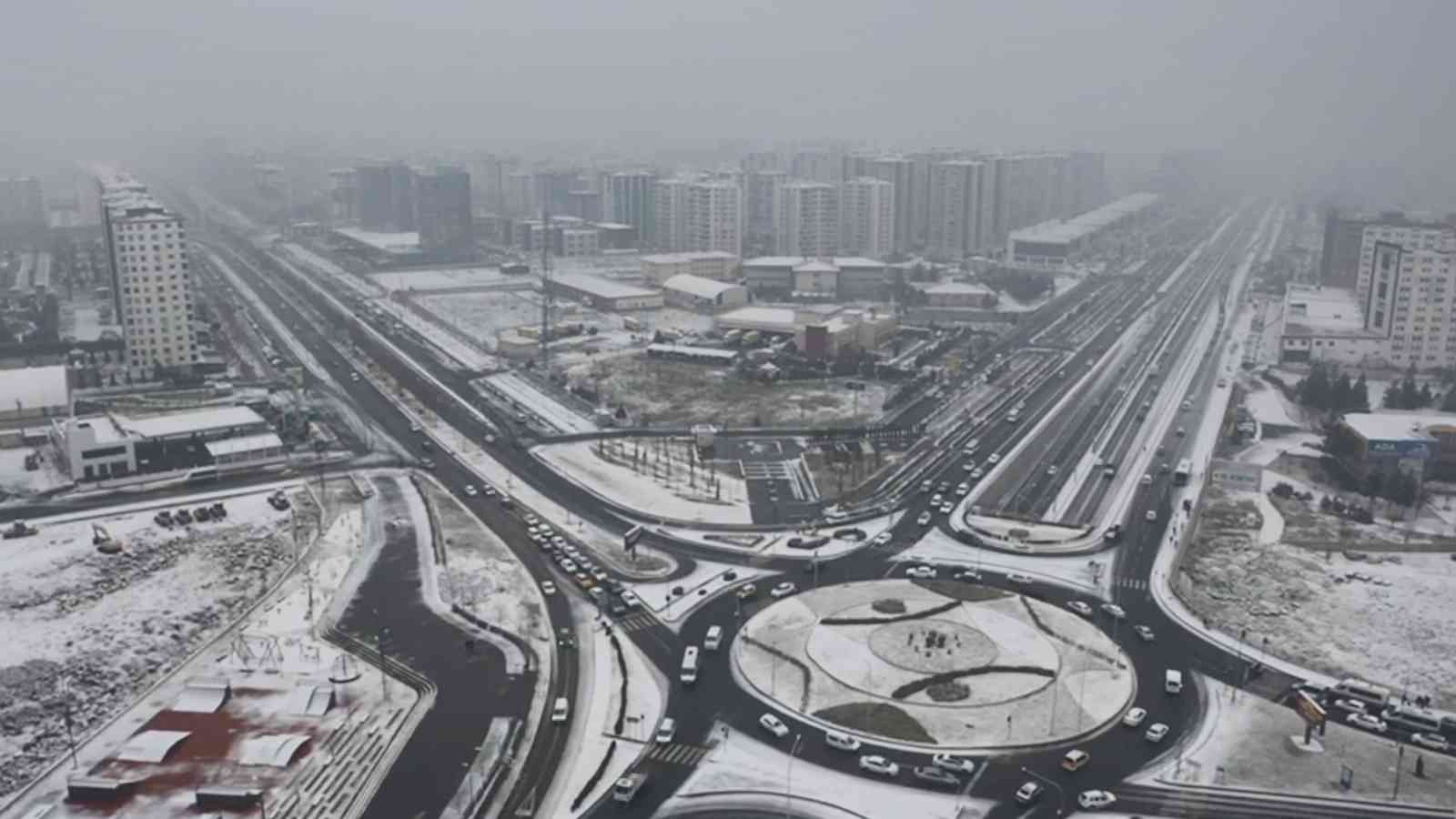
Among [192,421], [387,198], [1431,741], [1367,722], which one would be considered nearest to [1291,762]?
[1367,722]

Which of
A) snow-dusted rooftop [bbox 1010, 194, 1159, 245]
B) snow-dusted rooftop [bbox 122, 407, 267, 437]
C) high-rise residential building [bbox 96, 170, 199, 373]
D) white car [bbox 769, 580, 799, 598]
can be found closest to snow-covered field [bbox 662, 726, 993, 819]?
white car [bbox 769, 580, 799, 598]

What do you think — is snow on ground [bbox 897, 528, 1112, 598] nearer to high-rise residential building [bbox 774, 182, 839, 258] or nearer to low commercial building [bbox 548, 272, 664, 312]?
low commercial building [bbox 548, 272, 664, 312]

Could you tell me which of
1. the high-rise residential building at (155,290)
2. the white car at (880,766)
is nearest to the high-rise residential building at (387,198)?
the high-rise residential building at (155,290)

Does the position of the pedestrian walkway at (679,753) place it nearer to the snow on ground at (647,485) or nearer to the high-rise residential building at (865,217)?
the snow on ground at (647,485)

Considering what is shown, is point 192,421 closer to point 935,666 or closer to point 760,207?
point 935,666

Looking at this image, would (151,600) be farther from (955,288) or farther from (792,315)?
(955,288)
